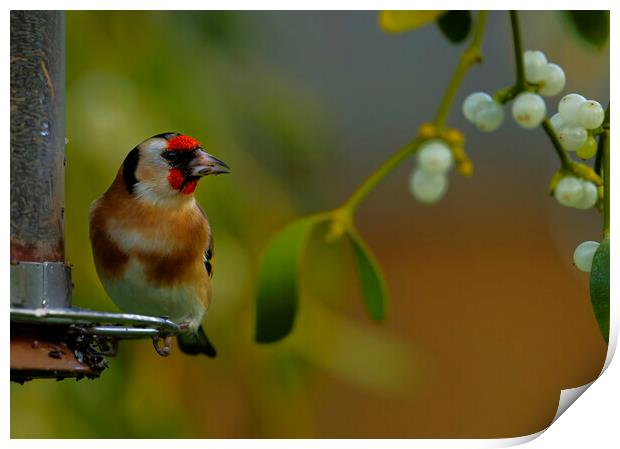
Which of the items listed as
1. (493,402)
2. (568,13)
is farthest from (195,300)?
(568,13)

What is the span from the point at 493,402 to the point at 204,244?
0.99ft

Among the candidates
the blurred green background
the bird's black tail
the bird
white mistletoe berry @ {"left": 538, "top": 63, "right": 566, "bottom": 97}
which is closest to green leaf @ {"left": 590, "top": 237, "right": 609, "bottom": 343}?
white mistletoe berry @ {"left": 538, "top": 63, "right": 566, "bottom": 97}

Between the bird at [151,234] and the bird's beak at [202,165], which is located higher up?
the bird's beak at [202,165]

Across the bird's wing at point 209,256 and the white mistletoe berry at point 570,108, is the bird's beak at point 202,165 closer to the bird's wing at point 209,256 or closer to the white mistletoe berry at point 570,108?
the bird's wing at point 209,256

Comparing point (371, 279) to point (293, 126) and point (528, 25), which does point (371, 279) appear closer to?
point (528, 25)

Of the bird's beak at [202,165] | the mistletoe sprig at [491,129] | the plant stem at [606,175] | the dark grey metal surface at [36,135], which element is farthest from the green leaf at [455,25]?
the dark grey metal surface at [36,135]

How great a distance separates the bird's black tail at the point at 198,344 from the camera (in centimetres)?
100

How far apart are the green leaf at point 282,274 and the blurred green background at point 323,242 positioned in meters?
0.26

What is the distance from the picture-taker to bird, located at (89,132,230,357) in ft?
2.80

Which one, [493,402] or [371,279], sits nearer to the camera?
[371,279]

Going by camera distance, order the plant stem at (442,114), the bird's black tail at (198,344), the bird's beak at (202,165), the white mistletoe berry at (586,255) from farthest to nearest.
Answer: the bird's black tail at (198,344)
the bird's beak at (202,165)
the white mistletoe berry at (586,255)
the plant stem at (442,114)

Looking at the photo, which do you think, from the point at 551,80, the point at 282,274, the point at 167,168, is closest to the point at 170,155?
the point at 167,168

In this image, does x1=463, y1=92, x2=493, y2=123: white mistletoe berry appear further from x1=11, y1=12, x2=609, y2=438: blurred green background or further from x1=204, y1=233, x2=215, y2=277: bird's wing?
x1=204, y1=233, x2=215, y2=277: bird's wing
